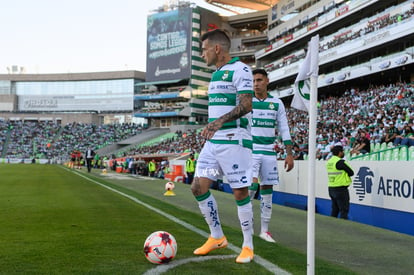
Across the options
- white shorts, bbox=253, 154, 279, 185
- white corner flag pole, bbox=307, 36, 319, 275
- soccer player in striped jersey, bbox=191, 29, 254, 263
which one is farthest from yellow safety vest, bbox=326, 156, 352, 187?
white corner flag pole, bbox=307, 36, 319, 275

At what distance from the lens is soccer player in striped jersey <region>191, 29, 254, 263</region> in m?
4.40

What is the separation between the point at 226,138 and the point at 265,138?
2.10 m

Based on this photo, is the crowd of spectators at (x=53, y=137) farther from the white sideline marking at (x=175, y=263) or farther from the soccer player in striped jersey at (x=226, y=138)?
the white sideline marking at (x=175, y=263)

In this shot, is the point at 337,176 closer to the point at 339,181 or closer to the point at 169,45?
the point at 339,181

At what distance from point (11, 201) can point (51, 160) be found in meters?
60.8

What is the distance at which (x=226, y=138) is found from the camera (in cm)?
450

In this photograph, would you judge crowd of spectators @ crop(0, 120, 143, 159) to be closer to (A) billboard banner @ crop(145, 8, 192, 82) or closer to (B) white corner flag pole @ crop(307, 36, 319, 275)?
(A) billboard banner @ crop(145, 8, 192, 82)

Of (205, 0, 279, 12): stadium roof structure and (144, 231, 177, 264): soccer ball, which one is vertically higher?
(205, 0, 279, 12): stadium roof structure

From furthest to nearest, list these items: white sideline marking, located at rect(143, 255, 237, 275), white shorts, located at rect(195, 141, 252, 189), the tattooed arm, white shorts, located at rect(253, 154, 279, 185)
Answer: white shorts, located at rect(253, 154, 279, 185), white shorts, located at rect(195, 141, 252, 189), the tattooed arm, white sideline marking, located at rect(143, 255, 237, 275)

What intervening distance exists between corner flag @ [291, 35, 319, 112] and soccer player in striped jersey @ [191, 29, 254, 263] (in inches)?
26.1

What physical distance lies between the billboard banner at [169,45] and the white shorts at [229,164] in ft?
222

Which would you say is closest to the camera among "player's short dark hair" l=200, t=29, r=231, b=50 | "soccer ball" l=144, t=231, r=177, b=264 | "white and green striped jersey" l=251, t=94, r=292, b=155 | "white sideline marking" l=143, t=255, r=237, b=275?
"white sideline marking" l=143, t=255, r=237, b=275

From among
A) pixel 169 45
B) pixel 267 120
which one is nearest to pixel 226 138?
pixel 267 120

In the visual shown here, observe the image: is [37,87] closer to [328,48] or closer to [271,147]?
[328,48]
